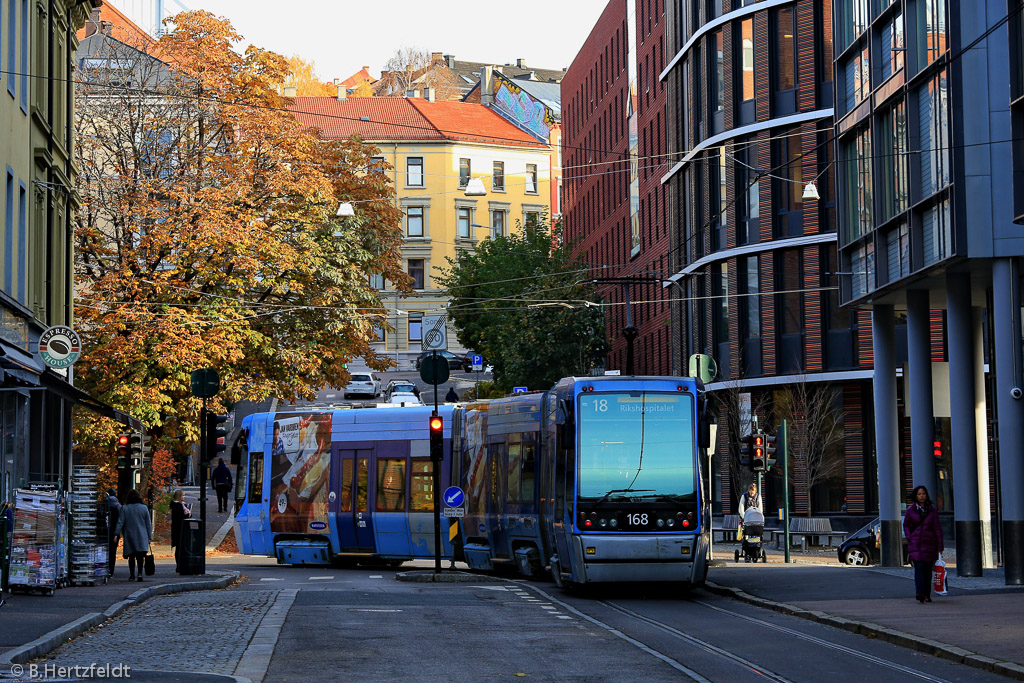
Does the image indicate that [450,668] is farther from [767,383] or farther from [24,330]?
[767,383]

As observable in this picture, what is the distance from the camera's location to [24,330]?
92.0ft

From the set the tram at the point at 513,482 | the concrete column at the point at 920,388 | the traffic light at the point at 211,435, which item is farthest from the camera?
the traffic light at the point at 211,435

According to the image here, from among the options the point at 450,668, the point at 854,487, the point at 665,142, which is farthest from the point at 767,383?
the point at 450,668

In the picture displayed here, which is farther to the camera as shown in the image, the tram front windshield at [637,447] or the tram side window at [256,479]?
the tram side window at [256,479]

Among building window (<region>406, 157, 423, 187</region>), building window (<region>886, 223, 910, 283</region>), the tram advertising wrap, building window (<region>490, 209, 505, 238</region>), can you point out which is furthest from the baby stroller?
building window (<region>490, 209, 505, 238</region>)

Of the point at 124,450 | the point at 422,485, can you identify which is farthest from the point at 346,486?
the point at 124,450

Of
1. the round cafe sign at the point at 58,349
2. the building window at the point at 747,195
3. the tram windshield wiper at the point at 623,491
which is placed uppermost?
the building window at the point at 747,195

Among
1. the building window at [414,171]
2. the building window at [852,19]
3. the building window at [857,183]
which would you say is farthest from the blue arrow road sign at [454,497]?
the building window at [414,171]

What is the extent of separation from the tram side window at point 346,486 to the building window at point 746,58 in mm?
23845

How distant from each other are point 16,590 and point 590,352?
46013 millimetres

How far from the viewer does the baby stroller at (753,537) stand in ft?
111

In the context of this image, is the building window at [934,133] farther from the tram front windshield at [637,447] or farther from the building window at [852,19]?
the tram front windshield at [637,447]

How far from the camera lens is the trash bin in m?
28.0

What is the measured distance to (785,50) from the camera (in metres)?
49.5
